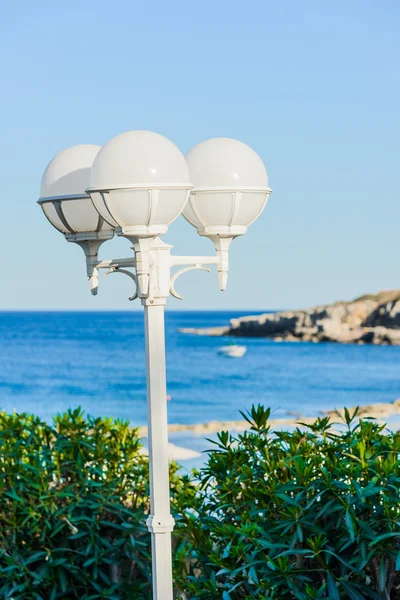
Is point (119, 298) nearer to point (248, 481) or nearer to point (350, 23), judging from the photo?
point (350, 23)

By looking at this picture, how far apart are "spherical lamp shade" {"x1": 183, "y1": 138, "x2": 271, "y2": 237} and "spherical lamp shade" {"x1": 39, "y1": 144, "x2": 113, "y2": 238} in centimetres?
27

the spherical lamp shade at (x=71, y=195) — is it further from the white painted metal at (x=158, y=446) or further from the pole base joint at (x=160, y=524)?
the pole base joint at (x=160, y=524)

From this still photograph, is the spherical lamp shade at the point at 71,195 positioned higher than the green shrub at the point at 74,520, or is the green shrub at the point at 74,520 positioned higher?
the spherical lamp shade at the point at 71,195

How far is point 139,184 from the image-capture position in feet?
6.75

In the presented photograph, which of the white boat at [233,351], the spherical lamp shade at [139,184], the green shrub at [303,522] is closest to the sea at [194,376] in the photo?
the white boat at [233,351]

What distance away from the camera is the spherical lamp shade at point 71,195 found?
7.80 ft

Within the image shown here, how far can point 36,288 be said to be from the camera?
2744 cm

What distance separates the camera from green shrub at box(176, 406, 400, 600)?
7.67ft

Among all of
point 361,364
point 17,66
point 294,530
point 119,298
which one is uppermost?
point 17,66

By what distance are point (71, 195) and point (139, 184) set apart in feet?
1.20

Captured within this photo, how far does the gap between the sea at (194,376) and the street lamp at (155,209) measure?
18767 millimetres

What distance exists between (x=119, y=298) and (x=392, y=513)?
26061mm

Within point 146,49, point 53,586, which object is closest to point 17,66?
point 146,49

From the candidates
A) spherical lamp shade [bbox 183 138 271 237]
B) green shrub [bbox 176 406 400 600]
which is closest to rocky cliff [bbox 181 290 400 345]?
green shrub [bbox 176 406 400 600]
